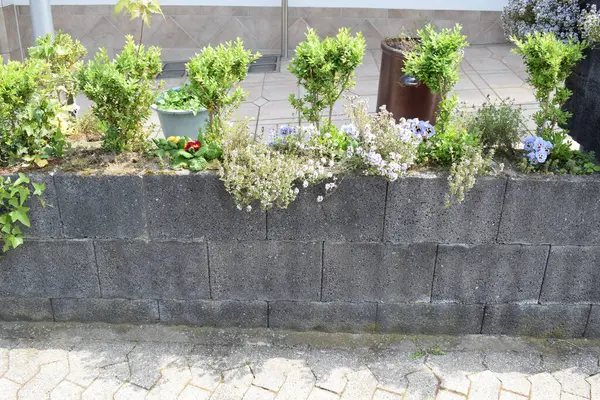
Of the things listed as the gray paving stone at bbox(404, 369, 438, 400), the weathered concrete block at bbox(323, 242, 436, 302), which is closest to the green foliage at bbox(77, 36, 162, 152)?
the weathered concrete block at bbox(323, 242, 436, 302)

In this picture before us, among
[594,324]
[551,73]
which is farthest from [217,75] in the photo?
[594,324]

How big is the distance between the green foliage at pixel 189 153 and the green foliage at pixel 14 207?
0.64m

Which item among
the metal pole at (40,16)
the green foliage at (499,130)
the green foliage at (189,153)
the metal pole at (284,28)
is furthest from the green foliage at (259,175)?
the metal pole at (284,28)

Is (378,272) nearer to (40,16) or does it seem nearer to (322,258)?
(322,258)

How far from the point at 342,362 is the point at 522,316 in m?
1.05

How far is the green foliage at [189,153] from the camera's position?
10.7ft

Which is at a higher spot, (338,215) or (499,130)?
(499,130)

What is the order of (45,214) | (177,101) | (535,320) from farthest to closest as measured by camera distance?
(177,101), (535,320), (45,214)

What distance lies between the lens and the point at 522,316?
3543mm

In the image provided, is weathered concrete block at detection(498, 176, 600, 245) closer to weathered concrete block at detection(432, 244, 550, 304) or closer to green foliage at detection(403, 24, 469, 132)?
weathered concrete block at detection(432, 244, 550, 304)

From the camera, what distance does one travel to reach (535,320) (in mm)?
3551

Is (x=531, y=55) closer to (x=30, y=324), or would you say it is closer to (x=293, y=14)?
(x=30, y=324)

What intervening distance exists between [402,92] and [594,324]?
211cm

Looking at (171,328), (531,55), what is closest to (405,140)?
(531,55)
